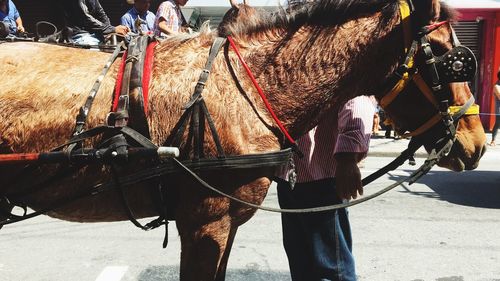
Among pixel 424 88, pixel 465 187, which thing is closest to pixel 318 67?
pixel 424 88

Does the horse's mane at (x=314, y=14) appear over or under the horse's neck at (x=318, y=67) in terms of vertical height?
over

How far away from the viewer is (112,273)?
12.8 feet

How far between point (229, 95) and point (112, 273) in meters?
2.41

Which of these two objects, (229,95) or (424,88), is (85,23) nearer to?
(229,95)

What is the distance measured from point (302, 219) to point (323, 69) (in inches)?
38.7

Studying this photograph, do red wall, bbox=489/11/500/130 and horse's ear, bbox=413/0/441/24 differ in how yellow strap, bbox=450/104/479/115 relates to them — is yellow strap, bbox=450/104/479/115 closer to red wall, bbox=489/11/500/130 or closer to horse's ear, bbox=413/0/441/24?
horse's ear, bbox=413/0/441/24

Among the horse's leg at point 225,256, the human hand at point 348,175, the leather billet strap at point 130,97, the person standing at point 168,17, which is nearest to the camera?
the leather billet strap at point 130,97

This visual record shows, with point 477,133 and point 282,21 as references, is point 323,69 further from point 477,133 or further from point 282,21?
point 477,133

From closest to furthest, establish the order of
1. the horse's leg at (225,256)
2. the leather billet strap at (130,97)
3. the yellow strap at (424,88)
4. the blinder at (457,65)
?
the leather billet strap at (130,97), the blinder at (457,65), the yellow strap at (424,88), the horse's leg at (225,256)

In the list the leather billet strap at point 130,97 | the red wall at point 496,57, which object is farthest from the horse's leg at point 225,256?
the red wall at point 496,57

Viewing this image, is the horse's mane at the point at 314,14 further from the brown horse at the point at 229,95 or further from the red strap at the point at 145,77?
the red strap at the point at 145,77

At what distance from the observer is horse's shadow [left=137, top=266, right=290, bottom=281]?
151 inches

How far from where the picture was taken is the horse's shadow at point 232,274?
151 inches

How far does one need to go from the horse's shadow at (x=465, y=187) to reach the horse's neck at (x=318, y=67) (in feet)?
15.6
